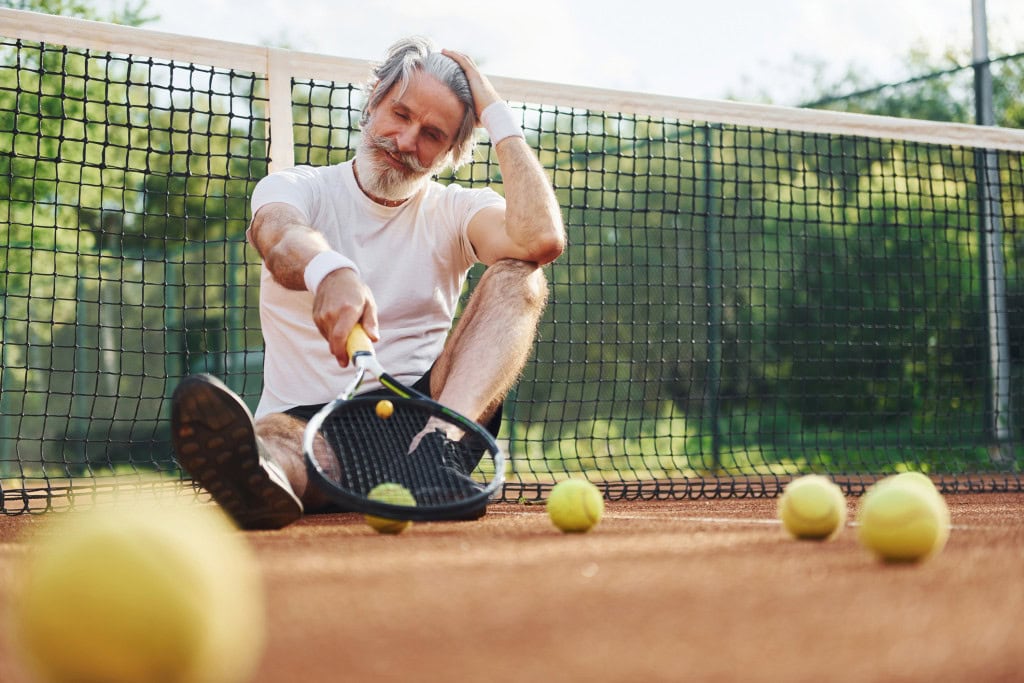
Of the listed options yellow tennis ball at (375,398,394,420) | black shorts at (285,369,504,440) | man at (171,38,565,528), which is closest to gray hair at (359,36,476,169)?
man at (171,38,565,528)

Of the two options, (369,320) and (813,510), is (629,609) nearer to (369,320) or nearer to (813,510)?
(813,510)

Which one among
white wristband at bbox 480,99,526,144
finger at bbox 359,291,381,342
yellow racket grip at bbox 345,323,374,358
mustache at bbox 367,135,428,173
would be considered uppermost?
white wristband at bbox 480,99,526,144

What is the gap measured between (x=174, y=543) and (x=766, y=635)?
67 cm

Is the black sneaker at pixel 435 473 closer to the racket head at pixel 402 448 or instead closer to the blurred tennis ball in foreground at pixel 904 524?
the racket head at pixel 402 448

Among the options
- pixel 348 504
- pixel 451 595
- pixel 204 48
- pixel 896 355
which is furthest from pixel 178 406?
pixel 896 355

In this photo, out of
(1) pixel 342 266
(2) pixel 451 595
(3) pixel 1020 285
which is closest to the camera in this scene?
(2) pixel 451 595

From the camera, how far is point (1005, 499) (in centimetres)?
364

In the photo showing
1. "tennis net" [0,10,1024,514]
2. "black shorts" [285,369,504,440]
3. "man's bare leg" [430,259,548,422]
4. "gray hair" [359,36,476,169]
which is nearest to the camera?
"man's bare leg" [430,259,548,422]

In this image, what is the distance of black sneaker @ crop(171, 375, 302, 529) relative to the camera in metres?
1.92

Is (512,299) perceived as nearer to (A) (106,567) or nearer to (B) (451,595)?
(B) (451,595)

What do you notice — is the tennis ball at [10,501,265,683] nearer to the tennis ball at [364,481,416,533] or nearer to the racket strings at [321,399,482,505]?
the tennis ball at [364,481,416,533]

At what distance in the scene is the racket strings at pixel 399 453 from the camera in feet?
7.09

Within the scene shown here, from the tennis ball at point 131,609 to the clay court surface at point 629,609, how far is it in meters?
0.15

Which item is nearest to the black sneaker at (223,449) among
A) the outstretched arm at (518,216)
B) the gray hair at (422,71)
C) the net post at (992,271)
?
the outstretched arm at (518,216)
